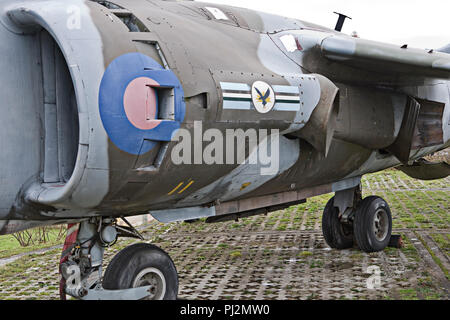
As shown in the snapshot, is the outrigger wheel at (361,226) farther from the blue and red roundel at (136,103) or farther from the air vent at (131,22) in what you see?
the air vent at (131,22)

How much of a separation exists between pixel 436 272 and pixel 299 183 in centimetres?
235

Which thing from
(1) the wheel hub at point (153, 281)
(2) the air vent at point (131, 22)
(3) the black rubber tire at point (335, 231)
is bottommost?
→ (3) the black rubber tire at point (335, 231)

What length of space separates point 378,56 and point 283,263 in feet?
11.4

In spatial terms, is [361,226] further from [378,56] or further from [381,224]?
[378,56]

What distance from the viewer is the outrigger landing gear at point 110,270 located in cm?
489

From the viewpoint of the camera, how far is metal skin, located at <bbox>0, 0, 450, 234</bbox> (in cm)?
421

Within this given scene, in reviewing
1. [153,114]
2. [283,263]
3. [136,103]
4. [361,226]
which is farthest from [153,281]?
[361,226]

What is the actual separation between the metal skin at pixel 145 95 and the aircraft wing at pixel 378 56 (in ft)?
0.05

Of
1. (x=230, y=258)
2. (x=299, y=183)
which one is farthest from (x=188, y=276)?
(x=299, y=183)

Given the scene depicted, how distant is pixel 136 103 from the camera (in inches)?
170

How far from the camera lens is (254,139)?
5160 mm

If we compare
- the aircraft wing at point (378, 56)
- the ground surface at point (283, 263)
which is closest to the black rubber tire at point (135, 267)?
the ground surface at point (283, 263)
